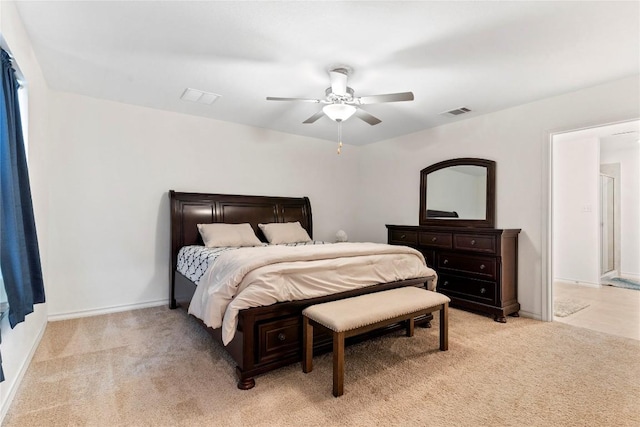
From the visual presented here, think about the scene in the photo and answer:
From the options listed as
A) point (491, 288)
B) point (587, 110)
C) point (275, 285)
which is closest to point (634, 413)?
point (491, 288)

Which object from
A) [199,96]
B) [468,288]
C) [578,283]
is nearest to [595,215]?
[578,283]

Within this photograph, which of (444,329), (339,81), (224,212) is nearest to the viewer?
(444,329)

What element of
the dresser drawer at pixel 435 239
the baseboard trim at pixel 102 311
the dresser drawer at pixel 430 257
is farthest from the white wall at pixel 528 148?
the baseboard trim at pixel 102 311

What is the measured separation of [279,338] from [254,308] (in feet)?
1.05

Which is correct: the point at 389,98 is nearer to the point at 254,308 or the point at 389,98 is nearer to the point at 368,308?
the point at 368,308

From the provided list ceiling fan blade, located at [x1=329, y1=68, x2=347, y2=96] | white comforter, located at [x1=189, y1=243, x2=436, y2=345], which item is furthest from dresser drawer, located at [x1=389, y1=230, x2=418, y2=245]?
ceiling fan blade, located at [x1=329, y1=68, x2=347, y2=96]

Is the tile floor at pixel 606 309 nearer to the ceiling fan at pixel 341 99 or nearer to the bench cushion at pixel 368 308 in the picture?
the bench cushion at pixel 368 308

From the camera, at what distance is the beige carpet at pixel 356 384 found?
183 centimetres

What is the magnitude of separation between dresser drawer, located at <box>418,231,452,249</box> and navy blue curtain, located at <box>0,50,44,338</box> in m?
4.03

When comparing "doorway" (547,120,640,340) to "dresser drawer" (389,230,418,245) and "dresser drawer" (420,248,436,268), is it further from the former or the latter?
"dresser drawer" (389,230,418,245)

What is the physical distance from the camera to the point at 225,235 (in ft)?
12.9

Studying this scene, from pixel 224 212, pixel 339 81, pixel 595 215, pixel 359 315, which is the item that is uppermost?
pixel 339 81

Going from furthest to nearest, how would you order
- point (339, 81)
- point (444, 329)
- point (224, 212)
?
point (224, 212) < point (339, 81) < point (444, 329)

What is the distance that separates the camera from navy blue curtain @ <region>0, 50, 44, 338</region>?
1.78 meters
